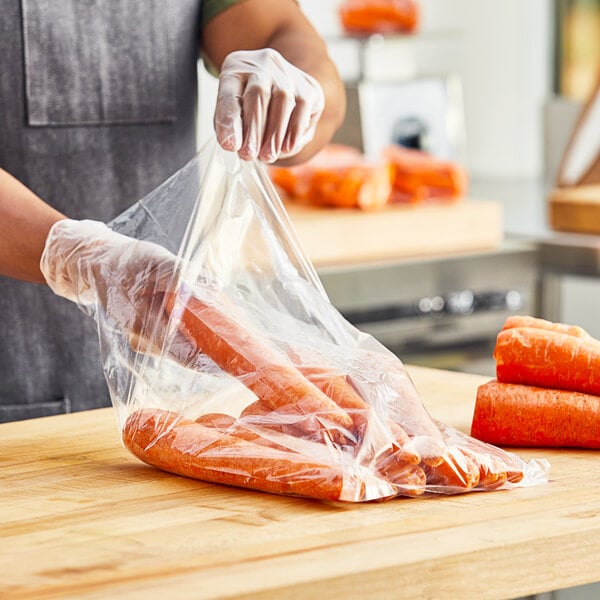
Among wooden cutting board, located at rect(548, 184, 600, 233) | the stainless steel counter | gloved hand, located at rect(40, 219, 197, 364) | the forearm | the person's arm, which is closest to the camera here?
gloved hand, located at rect(40, 219, 197, 364)

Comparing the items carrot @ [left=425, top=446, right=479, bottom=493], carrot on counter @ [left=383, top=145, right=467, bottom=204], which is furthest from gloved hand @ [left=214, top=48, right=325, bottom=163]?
carrot on counter @ [left=383, top=145, right=467, bottom=204]

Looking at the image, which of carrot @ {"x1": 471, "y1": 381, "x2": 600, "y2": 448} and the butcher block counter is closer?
the butcher block counter

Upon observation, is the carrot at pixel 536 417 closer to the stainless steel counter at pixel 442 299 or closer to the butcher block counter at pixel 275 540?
the butcher block counter at pixel 275 540

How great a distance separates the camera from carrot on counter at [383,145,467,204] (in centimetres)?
327

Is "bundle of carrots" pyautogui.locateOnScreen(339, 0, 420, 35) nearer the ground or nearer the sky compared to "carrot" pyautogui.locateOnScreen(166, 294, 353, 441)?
nearer the sky

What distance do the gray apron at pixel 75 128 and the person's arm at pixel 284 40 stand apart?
5 cm

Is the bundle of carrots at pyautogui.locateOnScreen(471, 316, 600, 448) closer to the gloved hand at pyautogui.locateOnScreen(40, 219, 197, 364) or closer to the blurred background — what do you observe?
the gloved hand at pyautogui.locateOnScreen(40, 219, 197, 364)

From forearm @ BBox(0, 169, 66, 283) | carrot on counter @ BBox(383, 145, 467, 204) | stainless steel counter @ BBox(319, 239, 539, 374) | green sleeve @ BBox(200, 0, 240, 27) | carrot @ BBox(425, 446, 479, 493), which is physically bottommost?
stainless steel counter @ BBox(319, 239, 539, 374)

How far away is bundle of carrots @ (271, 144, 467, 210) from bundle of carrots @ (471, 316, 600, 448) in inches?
65.6

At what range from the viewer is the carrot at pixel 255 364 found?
129cm

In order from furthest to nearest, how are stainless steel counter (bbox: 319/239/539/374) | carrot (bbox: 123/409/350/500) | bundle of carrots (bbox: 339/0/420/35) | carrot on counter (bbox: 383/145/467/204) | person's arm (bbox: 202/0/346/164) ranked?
bundle of carrots (bbox: 339/0/420/35)
carrot on counter (bbox: 383/145/467/204)
stainless steel counter (bbox: 319/239/539/374)
person's arm (bbox: 202/0/346/164)
carrot (bbox: 123/409/350/500)

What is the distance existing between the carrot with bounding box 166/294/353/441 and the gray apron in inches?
23.7

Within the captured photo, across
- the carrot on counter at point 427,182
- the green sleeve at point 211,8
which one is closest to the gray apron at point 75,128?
the green sleeve at point 211,8

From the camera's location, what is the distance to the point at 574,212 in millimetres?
3115
